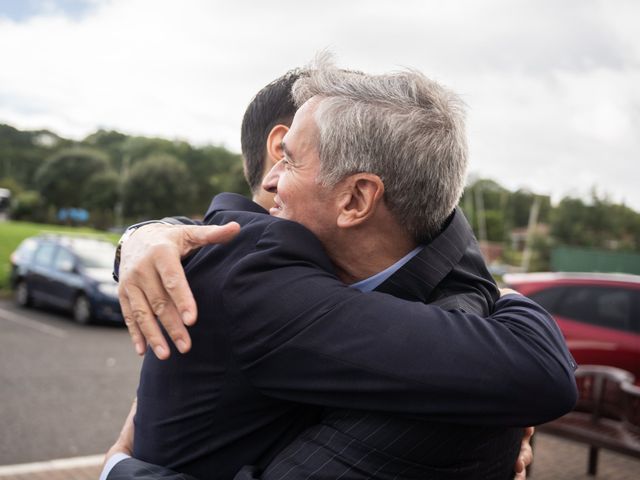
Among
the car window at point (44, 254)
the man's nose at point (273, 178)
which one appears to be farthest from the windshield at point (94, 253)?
the man's nose at point (273, 178)

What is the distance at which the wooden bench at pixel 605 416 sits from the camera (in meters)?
5.25

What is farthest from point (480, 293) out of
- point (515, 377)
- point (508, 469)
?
point (508, 469)

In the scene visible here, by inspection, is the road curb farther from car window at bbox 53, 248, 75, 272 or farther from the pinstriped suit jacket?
car window at bbox 53, 248, 75, 272

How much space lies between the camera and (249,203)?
1596 mm

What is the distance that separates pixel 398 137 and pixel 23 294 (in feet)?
50.9

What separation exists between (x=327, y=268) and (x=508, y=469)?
63 centimetres

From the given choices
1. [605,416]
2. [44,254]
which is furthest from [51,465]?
[44,254]

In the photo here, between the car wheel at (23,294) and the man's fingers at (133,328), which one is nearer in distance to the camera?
the man's fingers at (133,328)

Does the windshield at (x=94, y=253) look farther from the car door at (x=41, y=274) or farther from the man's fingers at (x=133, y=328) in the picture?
the man's fingers at (x=133, y=328)

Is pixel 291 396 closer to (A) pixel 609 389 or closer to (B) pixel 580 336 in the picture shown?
(A) pixel 609 389

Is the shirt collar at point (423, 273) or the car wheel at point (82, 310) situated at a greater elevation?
the shirt collar at point (423, 273)

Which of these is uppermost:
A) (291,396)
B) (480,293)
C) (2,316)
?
(480,293)

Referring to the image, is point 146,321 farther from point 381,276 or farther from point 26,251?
point 26,251

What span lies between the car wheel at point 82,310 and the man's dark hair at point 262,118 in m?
11.7
